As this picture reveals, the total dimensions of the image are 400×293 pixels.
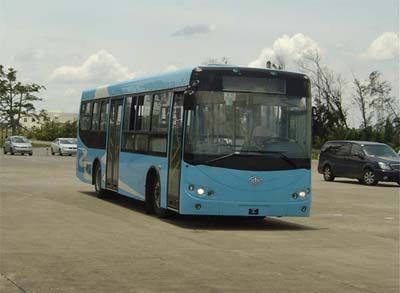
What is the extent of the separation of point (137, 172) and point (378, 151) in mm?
16492

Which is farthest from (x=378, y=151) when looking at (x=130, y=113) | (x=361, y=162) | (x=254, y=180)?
(x=254, y=180)

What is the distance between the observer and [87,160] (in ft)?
71.7

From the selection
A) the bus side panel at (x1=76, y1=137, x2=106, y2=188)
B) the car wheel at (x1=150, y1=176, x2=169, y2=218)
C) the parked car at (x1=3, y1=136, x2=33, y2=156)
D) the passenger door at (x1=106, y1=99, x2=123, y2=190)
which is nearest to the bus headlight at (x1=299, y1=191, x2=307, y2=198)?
the car wheel at (x1=150, y1=176, x2=169, y2=218)

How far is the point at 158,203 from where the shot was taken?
15781 millimetres

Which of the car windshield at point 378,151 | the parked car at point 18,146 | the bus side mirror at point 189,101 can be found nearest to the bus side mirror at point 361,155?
the car windshield at point 378,151

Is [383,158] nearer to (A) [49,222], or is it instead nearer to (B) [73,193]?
(B) [73,193]

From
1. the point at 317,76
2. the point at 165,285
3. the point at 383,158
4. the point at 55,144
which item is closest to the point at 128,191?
the point at 165,285

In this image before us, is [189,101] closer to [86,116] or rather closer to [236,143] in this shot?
[236,143]

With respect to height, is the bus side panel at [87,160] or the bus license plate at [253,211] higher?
the bus side panel at [87,160]

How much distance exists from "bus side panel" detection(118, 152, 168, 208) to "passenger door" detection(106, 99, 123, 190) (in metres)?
0.41

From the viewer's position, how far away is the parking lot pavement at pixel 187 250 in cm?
871

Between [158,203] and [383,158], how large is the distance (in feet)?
55.2

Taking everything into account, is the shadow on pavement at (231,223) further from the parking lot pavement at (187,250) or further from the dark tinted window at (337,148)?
the dark tinted window at (337,148)

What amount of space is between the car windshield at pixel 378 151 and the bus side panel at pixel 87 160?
12842 mm
